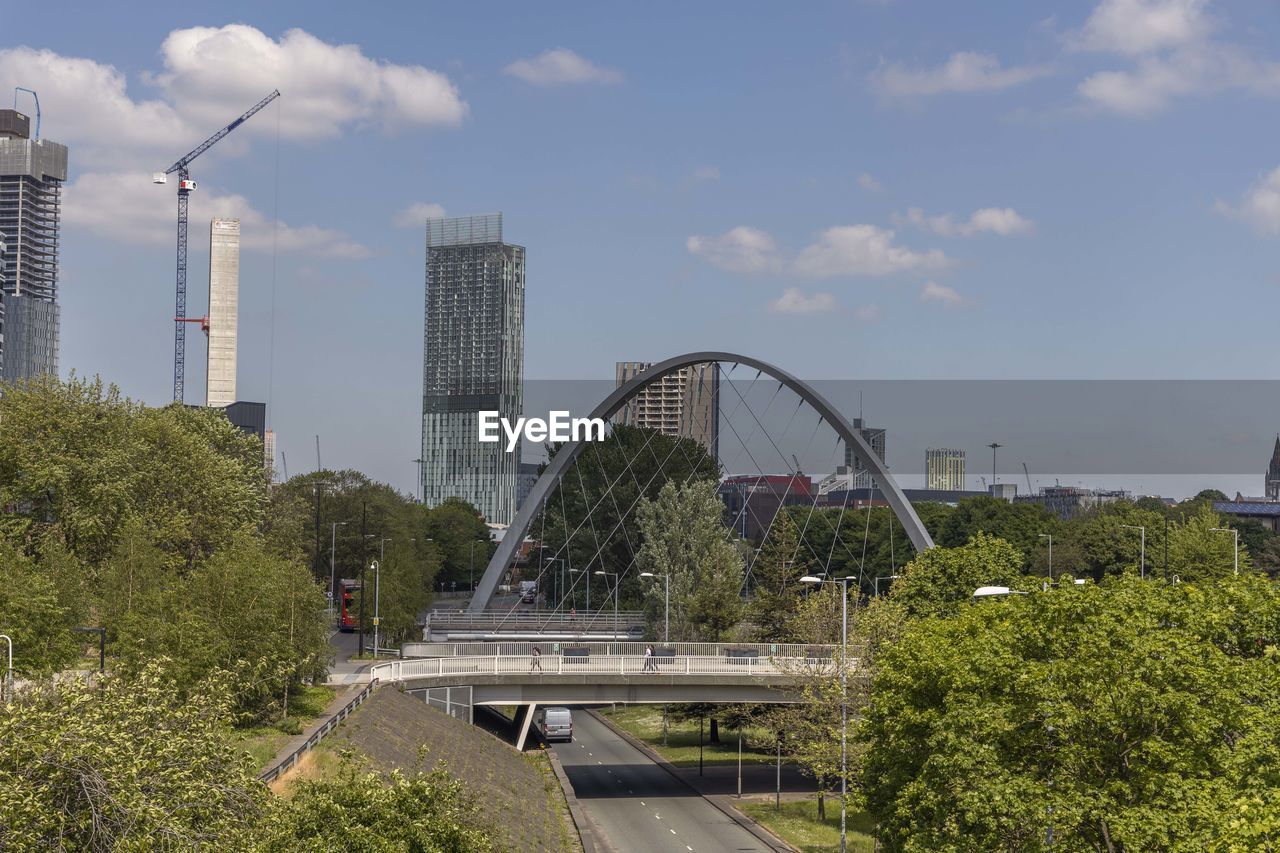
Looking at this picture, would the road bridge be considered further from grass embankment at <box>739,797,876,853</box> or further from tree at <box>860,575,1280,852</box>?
tree at <box>860,575,1280,852</box>

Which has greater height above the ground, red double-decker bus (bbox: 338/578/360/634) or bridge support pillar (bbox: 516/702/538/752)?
red double-decker bus (bbox: 338/578/360/634)

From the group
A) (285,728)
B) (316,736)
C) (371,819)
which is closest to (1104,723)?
(371,819)

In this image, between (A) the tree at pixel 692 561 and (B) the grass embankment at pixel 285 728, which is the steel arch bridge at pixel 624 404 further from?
(B) the grass embankment at pixel 285 728

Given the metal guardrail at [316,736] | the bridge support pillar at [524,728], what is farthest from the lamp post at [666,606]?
the metal guardrail at [316,736]

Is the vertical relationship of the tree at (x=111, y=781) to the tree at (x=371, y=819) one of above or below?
above

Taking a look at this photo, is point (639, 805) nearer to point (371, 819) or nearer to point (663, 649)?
point (663, 649)

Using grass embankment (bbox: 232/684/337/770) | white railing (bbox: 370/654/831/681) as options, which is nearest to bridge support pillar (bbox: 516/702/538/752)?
white railing (bbox: 370/654/831/681)
